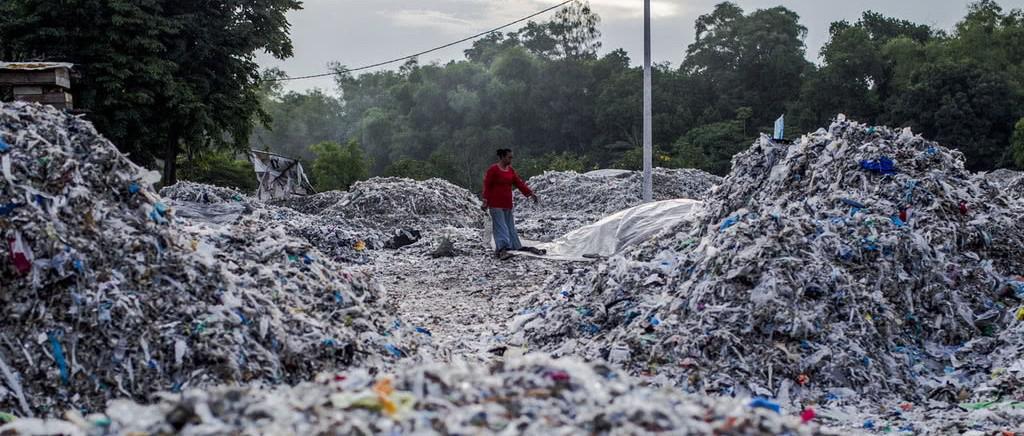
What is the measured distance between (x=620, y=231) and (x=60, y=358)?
25.4 feet

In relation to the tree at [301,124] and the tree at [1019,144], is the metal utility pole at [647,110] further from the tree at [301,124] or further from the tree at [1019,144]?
the tree at [301,124]

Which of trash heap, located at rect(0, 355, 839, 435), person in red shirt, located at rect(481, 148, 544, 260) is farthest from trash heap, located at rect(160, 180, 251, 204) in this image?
trash heap, located at rect(0, 355, 839, 435)

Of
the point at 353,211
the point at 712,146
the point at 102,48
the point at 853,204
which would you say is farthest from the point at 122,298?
the point at 712,146

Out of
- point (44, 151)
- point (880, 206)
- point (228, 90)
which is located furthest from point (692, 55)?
point (44, 151)

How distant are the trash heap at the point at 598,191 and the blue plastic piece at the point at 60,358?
44.7 ft

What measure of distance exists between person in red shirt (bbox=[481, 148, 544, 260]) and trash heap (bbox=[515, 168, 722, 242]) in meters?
6.47

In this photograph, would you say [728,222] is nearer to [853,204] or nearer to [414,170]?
[853,204]

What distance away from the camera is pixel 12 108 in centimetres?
580

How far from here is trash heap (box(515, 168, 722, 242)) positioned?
67.3ft

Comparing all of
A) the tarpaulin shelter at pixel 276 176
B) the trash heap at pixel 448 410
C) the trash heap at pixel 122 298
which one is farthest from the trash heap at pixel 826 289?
the tarpaulin shelter at pixel 276 176

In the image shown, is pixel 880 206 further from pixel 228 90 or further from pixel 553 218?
pixel 228 90

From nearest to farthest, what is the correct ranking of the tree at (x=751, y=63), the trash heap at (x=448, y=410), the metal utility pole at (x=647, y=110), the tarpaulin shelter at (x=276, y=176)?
the trash heap at (x=448, y=410) → the metal utility pole at (x=647, y=110) → the tarpaulin shelter at (x=276, y=176) → the tree at (x=751, y=63)

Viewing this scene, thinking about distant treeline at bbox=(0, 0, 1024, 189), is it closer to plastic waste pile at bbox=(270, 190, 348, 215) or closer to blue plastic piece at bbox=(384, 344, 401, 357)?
plastic waste pile at bbox=(270, 190, 348, 215)

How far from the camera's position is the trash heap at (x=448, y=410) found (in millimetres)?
2557
